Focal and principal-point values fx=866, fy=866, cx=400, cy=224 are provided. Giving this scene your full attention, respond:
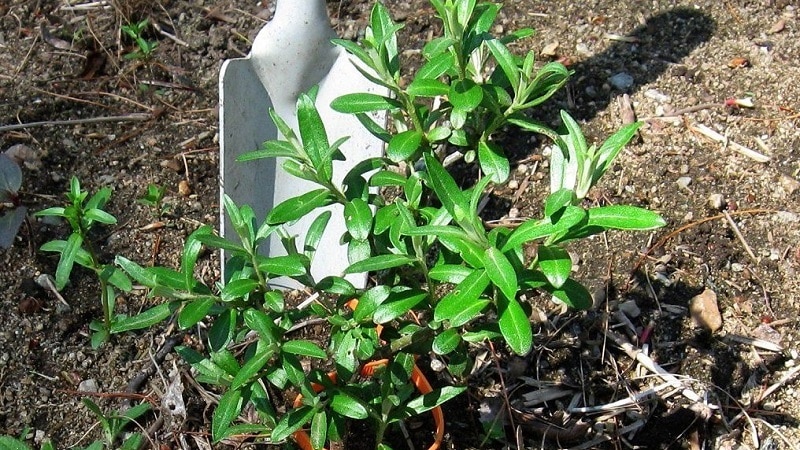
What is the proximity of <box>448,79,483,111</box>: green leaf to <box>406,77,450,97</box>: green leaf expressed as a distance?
0.02 meters

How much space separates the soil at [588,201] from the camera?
7.29 feet

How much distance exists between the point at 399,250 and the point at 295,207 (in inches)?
8.7

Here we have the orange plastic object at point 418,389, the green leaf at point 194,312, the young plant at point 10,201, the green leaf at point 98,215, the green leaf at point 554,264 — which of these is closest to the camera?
the green leaf at point 554,264

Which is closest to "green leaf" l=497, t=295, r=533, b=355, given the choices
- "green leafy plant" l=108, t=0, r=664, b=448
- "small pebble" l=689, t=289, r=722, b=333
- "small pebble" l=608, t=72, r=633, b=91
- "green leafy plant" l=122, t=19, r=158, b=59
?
"green leafy plant" l=108, t=0, r=664, b=448

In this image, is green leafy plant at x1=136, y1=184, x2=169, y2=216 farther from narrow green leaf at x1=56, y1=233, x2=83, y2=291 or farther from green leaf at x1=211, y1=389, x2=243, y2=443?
green leaf at x1=211, y1=389, x2=243, y2=443

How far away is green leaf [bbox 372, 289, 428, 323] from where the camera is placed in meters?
1.61

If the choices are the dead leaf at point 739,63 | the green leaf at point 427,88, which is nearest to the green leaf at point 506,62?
the green leaf at point 427,88

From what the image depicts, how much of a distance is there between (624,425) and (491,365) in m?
0.37

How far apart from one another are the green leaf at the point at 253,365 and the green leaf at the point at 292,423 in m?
0.13

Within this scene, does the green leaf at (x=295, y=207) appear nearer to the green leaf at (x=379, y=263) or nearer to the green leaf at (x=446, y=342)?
the green leaf at (x=379, y=263)

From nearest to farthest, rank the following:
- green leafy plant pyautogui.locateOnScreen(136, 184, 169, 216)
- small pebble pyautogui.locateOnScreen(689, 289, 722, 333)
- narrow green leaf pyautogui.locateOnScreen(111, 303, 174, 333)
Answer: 1. narrow green leaf pyautogui.locateOnScreen(111, 303, 174, 333)
2. small pebble pyautogui.locateOnScreen(689, 289, 722, 333)
3. green leafy plant pyautogui.locateOnScreen(136, 184, 169, 216)

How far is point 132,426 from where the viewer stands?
7.32 ft

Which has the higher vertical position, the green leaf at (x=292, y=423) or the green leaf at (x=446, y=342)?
the green leaf at (x=446, y=342)

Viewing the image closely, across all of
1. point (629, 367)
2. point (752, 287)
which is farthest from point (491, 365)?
point (752, 287)
